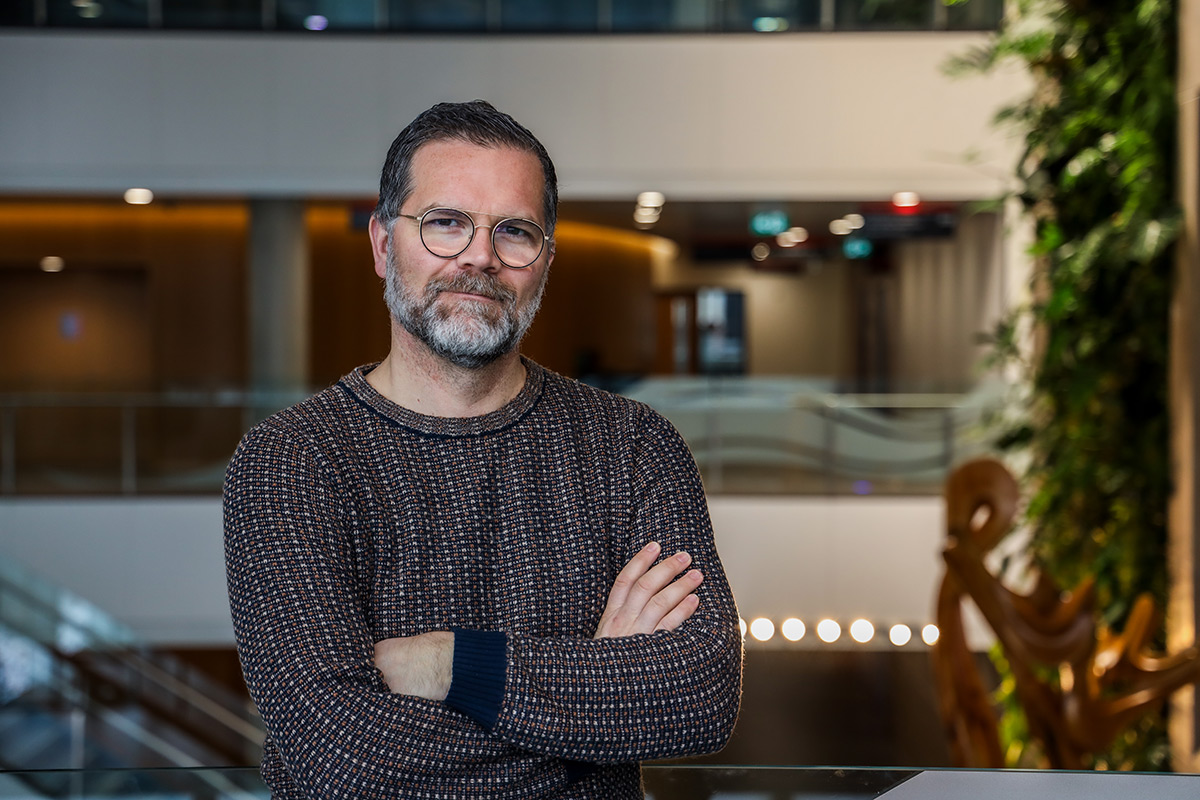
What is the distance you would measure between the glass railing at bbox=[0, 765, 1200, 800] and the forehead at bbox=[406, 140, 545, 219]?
88 centimetres

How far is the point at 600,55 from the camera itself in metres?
10.0

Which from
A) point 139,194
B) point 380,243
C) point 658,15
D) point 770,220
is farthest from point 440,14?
point 380,243

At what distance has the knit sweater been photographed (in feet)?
4.99

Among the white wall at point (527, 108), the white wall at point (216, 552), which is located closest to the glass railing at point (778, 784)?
the white wall at point (216, 552)

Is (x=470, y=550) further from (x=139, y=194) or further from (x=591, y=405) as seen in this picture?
(x=139, y=194)

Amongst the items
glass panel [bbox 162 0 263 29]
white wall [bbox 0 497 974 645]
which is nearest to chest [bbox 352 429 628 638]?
white wall [bbox 0 497 974 645]

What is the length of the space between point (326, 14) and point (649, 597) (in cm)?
924

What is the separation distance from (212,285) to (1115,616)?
13392 millimetres

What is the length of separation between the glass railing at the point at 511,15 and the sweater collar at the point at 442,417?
341 inches

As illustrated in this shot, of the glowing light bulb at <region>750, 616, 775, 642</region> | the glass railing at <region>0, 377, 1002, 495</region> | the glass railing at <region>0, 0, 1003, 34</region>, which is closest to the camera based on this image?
the glass railing at <region>0, 377, 1002, 495</region>

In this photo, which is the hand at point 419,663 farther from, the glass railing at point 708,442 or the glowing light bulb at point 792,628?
the glowing light bulb at point 792,628

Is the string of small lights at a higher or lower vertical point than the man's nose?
lower

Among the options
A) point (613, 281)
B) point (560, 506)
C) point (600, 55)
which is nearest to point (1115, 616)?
point (560, 506)

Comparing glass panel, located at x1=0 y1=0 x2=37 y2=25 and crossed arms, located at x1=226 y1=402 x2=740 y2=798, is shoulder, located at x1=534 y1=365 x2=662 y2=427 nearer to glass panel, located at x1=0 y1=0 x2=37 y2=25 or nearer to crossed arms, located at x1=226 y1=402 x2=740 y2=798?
crossed arms, located at x1=226 y1=402 x2=740 y2=798
